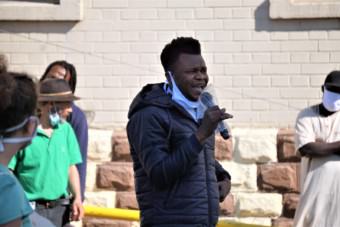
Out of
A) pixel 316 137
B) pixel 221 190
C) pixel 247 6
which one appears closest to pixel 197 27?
pixel 247 6

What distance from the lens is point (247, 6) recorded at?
905 centimetres

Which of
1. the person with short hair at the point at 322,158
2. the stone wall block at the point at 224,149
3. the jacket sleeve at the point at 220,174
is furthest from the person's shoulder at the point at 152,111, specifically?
the stone wall block at the point at 224,149

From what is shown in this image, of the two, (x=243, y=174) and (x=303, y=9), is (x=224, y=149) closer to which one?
(x=243, y=174)

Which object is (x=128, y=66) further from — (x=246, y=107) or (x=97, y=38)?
(x=246, y=107)

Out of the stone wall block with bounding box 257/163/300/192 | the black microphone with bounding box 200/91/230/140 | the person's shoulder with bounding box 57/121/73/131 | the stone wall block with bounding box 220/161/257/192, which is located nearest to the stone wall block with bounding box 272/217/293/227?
the stone wall block with bounding box 257/163/300/192

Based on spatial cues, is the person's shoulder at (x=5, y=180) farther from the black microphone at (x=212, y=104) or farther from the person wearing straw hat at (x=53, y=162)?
the person wearing straw hat at (x=53, y=162)

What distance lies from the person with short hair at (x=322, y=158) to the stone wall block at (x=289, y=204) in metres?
1.25

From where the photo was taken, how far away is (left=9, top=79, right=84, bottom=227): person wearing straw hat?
242 inches

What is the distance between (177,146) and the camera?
187 inches

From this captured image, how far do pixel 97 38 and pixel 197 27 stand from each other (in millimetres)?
943

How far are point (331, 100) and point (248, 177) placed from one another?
168cm

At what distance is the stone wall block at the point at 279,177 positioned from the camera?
350 inches

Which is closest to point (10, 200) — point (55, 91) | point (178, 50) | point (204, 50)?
point (178, 50)

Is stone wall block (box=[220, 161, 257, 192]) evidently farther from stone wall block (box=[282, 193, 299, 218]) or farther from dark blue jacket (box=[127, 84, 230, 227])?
dark blue jacket (box=[127, 84, 230, 227])
